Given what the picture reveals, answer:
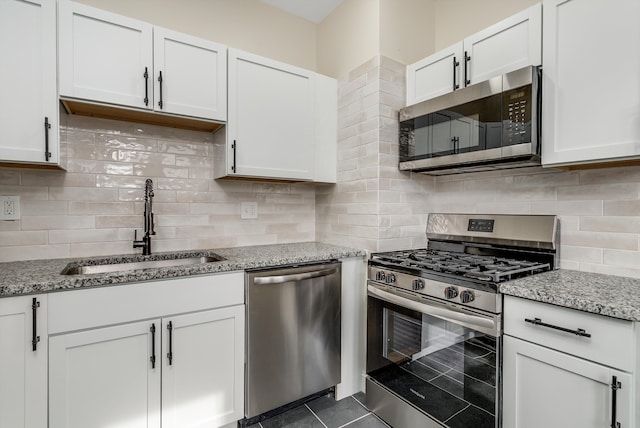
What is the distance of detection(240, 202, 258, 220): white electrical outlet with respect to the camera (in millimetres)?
2382

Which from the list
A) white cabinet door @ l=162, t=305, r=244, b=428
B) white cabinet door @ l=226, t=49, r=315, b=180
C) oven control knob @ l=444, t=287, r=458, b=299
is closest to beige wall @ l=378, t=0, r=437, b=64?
white cabinet door @ l=226, t=49, r=315, b=180

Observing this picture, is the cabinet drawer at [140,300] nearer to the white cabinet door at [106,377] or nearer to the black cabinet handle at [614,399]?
the white cabinet door at [106,377]

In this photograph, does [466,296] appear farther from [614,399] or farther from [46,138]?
[46,138]

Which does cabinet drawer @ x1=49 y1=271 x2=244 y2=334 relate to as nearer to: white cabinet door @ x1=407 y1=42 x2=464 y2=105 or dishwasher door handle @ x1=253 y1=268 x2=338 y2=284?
dishwasher door handle @ x1=253 y1=268 x2=338 y2=284

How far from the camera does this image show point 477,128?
1.74 m

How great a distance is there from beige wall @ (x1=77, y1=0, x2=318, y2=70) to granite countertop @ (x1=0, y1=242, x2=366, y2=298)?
5.00ft

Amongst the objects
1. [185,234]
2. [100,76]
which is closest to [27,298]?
[185,234]

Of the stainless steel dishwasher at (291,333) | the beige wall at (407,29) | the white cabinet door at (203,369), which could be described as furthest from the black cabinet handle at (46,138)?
the beige wall at (407,29)

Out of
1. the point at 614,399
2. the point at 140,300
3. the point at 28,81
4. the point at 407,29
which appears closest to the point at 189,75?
the point at 28,81

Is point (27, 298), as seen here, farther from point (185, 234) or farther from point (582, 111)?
point (582, 111)

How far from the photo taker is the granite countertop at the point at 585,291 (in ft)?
3.47

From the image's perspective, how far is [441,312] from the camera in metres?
1.54

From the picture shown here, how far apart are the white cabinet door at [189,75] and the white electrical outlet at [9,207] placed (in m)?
0.90

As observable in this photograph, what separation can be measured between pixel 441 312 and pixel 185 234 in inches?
65.7
